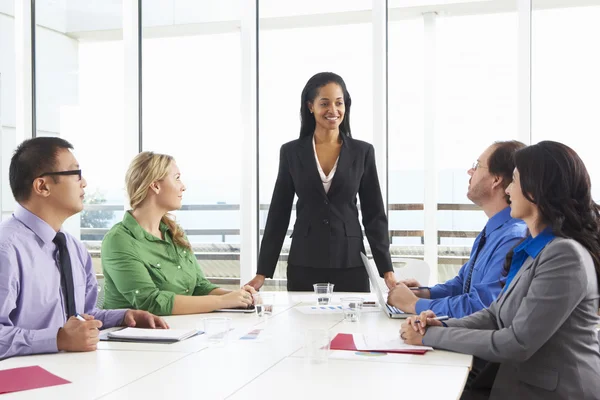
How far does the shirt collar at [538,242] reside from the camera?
2.03 meters

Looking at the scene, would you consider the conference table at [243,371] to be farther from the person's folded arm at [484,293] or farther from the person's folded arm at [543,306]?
the person's folded arm at [484,293]

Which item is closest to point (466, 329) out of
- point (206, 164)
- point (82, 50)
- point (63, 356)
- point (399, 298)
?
point (399, 298)

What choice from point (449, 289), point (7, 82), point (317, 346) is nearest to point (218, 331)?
point (317, 346)

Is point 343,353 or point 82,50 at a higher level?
point 82,50

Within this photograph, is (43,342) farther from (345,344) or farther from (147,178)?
(147,178)

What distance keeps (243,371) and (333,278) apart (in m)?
1.66

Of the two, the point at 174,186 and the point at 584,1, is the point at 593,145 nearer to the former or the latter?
the point at 584,1

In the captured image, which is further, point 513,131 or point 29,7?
point 29,7

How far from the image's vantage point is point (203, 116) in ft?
18.5

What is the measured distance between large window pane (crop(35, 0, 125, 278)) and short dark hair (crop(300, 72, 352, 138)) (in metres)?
2.73

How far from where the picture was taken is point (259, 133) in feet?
18.1

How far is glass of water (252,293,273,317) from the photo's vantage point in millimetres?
2693

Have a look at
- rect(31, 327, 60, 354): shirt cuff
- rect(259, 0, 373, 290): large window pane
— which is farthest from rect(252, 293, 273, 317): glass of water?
rect(259, 0, 373, 290): large window pane

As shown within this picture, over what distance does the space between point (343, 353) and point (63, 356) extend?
2.71 feet
